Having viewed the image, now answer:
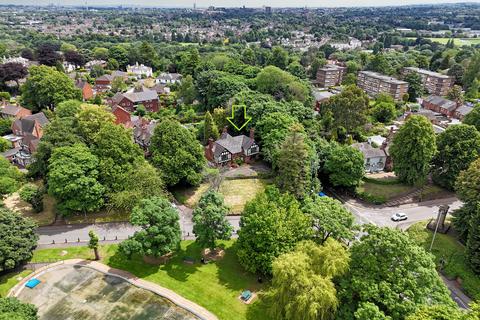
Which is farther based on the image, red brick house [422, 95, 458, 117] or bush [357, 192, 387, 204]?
red brick house [422, 95, 458, 117]

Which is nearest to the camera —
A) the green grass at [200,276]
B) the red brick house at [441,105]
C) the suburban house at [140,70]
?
the green grass at [200,276]

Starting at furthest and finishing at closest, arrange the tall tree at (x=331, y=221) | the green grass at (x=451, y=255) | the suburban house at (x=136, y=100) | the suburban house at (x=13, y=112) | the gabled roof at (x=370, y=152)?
the suburban house at (x=136, y=100)
the suburban house at (x=13, y=112)
the gabled roof at (x=370, y=152)
the green grass at (x=451, y=255)
the tall tree at (x=331, y=221)

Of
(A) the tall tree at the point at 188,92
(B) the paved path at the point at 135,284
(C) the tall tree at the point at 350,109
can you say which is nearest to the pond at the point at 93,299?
(B) the paved path at the point at 135,284

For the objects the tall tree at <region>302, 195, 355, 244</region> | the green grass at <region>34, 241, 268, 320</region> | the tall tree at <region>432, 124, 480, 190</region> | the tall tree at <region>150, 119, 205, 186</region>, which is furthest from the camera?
the tall tree at <region>432, 124, 480, 190</region>

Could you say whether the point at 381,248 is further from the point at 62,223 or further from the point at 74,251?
the point at 62,223

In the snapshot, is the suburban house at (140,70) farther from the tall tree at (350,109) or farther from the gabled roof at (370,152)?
the gabled roof at (370,152)

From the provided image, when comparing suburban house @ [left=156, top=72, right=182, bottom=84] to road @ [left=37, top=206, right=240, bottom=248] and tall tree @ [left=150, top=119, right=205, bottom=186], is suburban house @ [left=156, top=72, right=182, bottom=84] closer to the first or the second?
tall tree @ [left=150, top=119, right=205, bottom=186]

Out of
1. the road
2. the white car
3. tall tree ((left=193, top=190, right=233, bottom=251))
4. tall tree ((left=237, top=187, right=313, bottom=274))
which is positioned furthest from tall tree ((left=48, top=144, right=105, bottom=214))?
the white car
